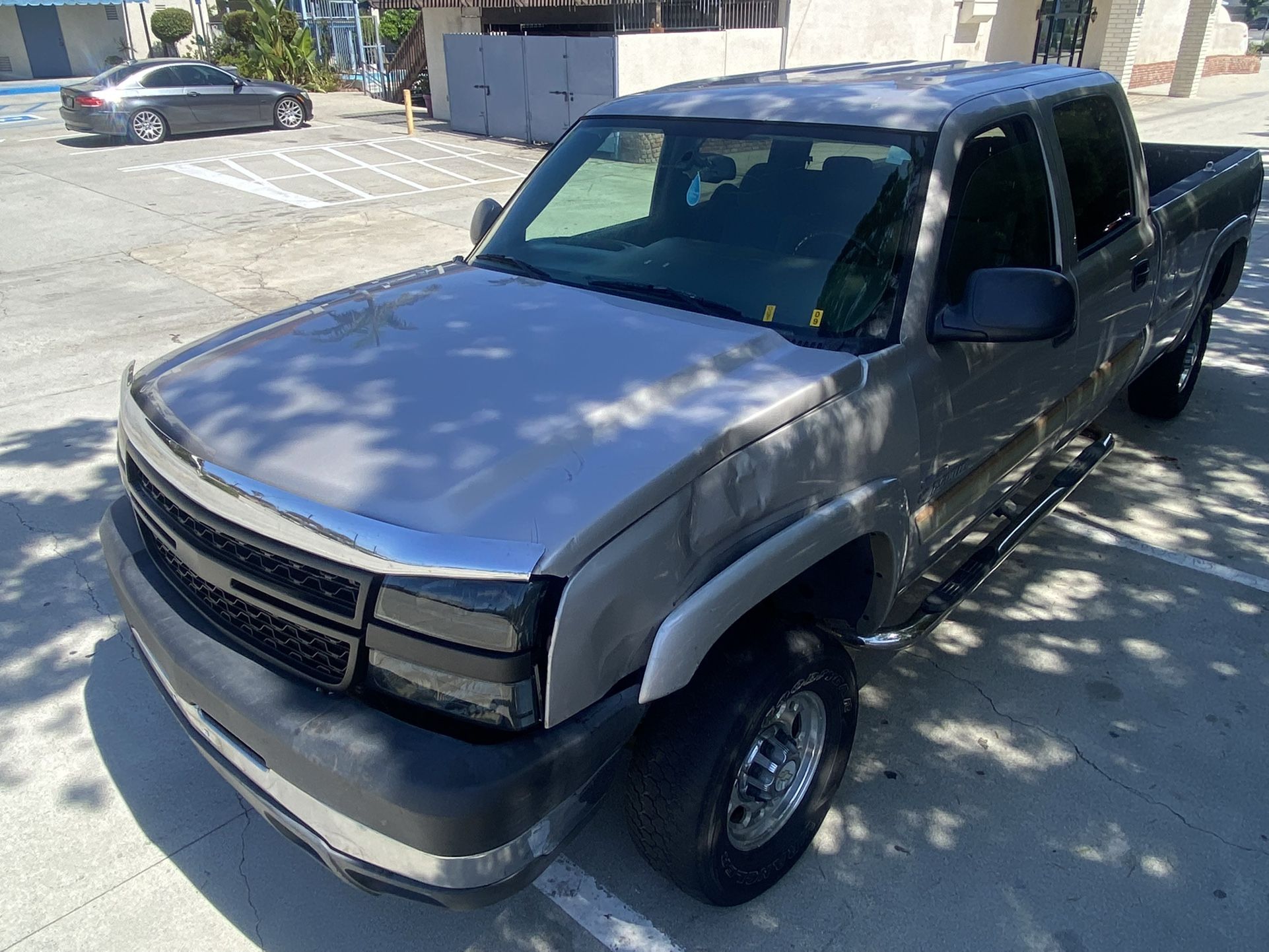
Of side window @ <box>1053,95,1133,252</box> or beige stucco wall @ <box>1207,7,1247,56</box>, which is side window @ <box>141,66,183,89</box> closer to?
side window @ <box>1053,95,1133,252</box>

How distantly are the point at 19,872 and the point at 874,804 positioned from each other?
8.37 ft

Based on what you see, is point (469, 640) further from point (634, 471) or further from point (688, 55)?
point (688, 55)

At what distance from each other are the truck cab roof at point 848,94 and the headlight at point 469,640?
79.2 inches

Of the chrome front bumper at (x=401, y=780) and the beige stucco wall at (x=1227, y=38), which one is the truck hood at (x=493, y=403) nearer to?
the chrome front bumper at (x=401, y=780)

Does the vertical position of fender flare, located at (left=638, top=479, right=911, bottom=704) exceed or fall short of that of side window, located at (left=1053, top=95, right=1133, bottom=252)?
it falls short

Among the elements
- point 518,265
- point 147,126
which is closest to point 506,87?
point 147,126

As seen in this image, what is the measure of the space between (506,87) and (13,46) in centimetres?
2861

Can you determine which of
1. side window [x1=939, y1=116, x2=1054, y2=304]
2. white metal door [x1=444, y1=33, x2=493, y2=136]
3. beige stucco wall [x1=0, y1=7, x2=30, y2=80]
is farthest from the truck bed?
beige stucco wall [x1=0, y1=7, x2=30, y2=80]

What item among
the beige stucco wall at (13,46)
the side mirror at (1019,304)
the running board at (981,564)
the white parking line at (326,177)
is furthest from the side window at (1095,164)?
the beige stucco wall at (13,46)

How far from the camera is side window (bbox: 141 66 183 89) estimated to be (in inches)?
691

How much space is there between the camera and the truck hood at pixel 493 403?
2.06 metres

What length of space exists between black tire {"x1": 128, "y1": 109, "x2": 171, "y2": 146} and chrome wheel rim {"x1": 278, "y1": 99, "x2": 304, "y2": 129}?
225 cm

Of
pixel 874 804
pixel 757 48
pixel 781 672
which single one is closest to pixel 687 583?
pixel 781 672

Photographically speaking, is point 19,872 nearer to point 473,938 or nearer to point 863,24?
point 473,938
